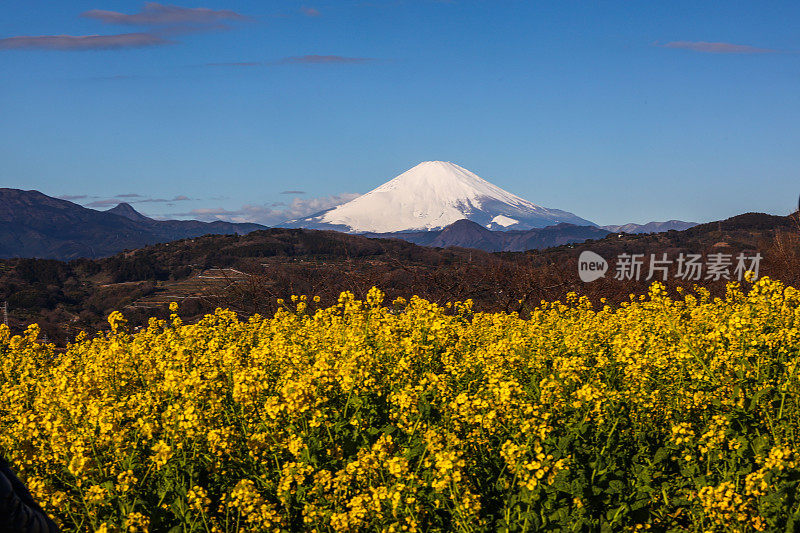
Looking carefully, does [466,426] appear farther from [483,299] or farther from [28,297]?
[28,297]

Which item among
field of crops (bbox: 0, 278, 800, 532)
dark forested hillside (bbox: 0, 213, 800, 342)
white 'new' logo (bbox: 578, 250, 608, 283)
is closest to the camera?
field of crops (bbox: 0, 278, 800, 532)

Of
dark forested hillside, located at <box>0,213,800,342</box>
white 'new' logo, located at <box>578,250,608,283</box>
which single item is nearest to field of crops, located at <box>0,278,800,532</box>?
dark forested hillside, located at <box>0,213,800,342</box>

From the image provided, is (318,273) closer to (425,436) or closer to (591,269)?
(591,269)

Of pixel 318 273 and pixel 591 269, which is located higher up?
pixel 591 269

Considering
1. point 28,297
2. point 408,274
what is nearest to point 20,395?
point 408,274

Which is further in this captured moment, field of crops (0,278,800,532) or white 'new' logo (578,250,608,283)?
white 'new' logo (578,250,608,283)

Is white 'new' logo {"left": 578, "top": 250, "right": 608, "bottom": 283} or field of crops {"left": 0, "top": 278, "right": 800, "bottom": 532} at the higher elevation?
white 'new' logo {"left": 578, "top": 250, "right": 608, "bottom": 283}

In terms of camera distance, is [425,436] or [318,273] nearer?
[425,436]

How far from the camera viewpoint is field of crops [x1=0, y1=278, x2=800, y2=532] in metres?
6.27

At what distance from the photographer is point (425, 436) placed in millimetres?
6805

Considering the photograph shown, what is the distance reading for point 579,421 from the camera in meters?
7.86

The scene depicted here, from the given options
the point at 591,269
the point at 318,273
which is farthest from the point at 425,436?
the point at 591,269

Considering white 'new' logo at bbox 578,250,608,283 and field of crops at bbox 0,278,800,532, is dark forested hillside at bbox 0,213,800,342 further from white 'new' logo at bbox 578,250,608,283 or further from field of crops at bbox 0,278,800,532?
field of crops at bbox 0,278,800,532

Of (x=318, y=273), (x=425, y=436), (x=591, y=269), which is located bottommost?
(x=425, y=436)
